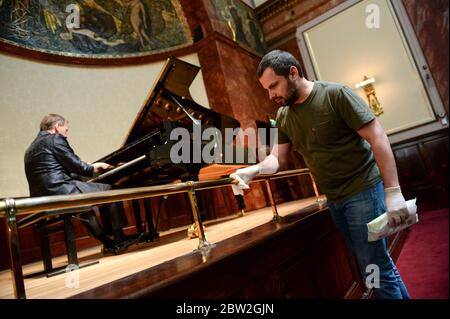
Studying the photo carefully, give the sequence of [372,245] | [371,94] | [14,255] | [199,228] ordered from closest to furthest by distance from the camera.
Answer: [14,255], [372,245], [199,228], [371,94]

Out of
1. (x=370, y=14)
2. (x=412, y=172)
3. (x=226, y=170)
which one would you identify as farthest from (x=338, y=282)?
(x=370, y=14)

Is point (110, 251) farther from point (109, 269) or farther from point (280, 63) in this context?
point (280, 63)

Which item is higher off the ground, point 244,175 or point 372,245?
point 244,175

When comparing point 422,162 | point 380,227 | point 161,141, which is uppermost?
point 161,141

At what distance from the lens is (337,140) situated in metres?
1.89

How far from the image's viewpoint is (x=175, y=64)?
12.8ft

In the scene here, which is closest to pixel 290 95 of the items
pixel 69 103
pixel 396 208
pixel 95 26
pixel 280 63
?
pixel 280 63

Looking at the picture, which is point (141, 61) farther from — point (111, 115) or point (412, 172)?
point (412, 172)

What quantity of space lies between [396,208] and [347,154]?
40cm

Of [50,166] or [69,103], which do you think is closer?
[50,166]

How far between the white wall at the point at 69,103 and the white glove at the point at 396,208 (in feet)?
17.1

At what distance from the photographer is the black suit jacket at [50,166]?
10.2ft

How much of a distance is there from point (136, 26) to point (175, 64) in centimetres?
424

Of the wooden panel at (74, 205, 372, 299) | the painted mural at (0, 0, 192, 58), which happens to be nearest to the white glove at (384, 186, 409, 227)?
the wooden panel at (74, 205, 372, 299)
